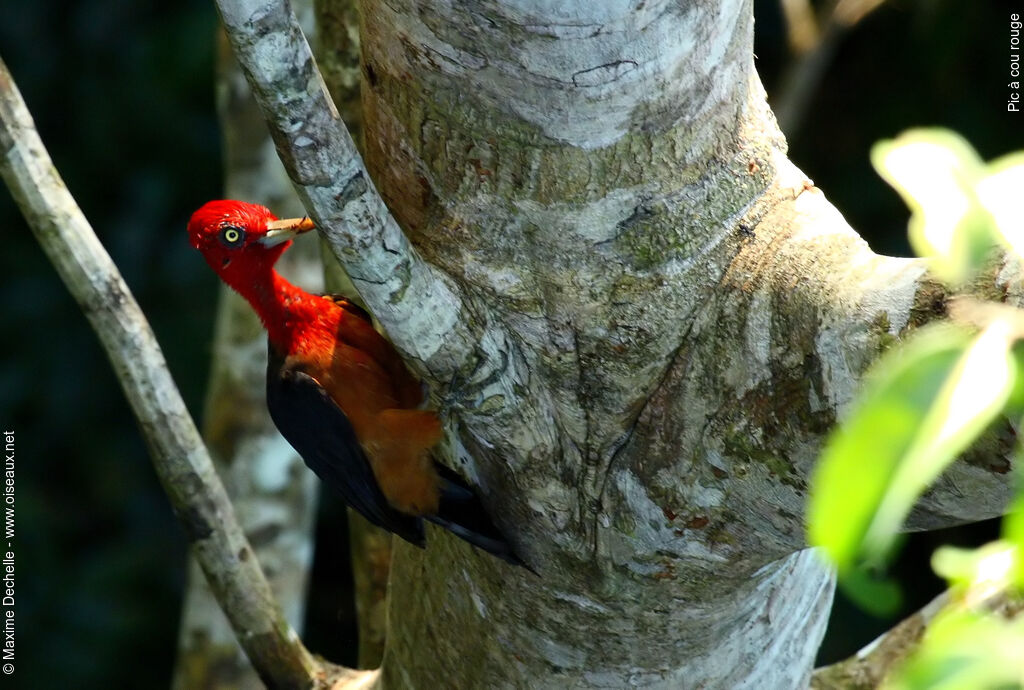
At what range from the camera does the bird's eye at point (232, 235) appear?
208 cm

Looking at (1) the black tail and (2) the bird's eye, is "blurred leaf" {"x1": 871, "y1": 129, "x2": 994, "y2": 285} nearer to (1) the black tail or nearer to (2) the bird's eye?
(1) the black tail

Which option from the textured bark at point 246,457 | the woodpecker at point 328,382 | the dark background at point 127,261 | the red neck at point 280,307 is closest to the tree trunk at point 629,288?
the woodpecker at point 328,382

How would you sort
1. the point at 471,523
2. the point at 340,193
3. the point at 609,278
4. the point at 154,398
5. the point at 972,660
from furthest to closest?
the point at 154,398 → the point at 471,523 → the point at 609,278 → the point at 340,193 → the point at 972,660

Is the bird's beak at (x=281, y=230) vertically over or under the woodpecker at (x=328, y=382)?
over

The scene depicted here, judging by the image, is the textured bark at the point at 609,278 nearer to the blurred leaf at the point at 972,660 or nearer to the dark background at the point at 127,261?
the blurred leaf at the point at 972,660

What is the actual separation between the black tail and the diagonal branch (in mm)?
259

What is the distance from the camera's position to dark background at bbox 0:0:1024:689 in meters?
3.99

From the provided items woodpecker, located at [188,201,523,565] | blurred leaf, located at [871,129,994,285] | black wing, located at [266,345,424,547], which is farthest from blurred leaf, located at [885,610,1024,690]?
black wing, located at [266,345,424,547]

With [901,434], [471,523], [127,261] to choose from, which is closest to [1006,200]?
[901,434]

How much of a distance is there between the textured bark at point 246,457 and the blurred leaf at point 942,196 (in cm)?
247

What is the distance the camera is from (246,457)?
2896 mm

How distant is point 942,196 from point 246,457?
2.59 meters

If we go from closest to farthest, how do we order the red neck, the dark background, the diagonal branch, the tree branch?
the diagonal branch
the tree branch
the red neck
the dark background

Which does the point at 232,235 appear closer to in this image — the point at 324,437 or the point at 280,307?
the point at 280,307
